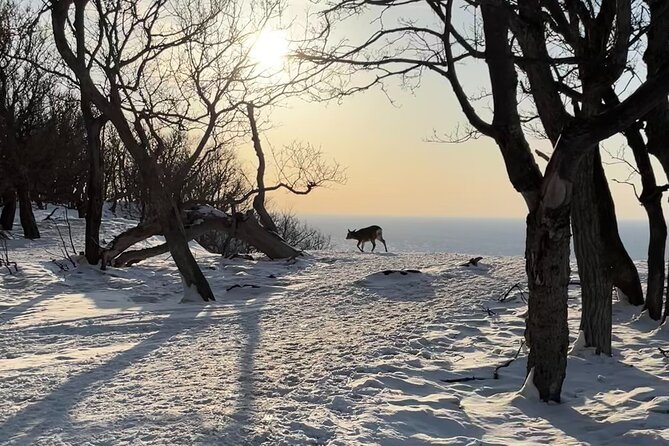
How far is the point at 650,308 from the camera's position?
8.02 meters

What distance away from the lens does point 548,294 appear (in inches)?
181

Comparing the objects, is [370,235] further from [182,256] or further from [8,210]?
[182,256]

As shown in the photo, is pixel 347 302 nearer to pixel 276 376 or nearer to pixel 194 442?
pixel 276 376

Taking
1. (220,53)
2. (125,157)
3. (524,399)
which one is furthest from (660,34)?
(125,157)

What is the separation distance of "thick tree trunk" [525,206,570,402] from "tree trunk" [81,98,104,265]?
11.2 meters

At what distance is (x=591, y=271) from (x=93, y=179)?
1106 cm

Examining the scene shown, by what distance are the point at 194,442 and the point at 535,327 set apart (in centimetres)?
277

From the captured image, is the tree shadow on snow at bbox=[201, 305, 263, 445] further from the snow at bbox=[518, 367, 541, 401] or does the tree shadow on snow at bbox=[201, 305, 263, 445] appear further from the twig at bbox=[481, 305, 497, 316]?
the twig at bbox=[481, 305, 497, 316]

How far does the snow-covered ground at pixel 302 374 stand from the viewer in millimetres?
3928

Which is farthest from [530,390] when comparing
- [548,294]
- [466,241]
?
[466,241]

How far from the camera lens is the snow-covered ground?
3.93 meters

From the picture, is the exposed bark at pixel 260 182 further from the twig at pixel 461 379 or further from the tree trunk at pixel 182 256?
the twig at pixel 461 379

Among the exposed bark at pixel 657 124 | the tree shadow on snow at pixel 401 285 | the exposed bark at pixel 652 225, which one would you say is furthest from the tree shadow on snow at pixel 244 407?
the exposed bark at pixel 652 225

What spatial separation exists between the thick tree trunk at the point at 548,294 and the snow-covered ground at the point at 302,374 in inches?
10.6
